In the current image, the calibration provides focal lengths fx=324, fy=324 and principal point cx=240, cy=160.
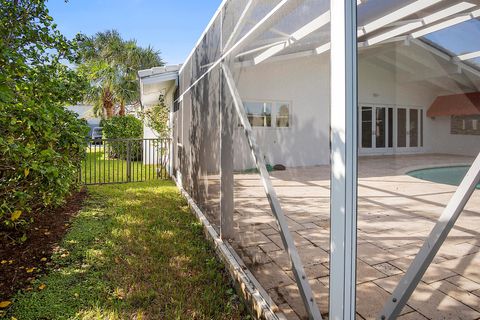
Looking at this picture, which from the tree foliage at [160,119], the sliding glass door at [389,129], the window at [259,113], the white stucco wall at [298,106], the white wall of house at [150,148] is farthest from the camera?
the white wall of house at [150,148]

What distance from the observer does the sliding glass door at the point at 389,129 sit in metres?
1.46

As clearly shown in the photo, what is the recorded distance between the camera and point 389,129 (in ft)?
5.05

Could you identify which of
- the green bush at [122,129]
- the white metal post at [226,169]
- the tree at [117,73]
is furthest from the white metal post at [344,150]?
the tree at [117,73]

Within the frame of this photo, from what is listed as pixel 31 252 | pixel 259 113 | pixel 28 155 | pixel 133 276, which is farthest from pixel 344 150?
pixel 31 252

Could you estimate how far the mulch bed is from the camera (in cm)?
341

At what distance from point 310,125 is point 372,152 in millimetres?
509

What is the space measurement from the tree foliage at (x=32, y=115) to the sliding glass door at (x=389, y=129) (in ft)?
6.57

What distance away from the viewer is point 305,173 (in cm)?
219

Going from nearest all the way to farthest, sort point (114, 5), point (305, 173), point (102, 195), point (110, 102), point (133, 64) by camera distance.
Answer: point (305, 173), point (102, 195), point (114, 5), point (110, 102), point (133, 64)

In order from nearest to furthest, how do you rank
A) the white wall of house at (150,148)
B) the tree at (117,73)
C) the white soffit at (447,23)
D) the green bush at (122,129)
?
the white soffit at (447,23) < the white wall of house at (150,148) < the green bush at (122,129) < the tree at (117,73)

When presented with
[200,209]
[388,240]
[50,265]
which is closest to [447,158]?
[388,240]

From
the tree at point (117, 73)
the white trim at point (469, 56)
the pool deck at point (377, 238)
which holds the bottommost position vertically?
the pool deck at point (377, 238)

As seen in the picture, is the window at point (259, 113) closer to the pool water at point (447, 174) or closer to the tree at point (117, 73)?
the pool water at point (447, 174)

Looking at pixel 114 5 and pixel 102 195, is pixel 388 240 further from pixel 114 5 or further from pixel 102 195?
pixel 114 5
